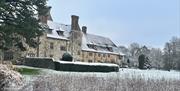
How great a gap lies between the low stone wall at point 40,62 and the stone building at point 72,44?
1112 centimetres

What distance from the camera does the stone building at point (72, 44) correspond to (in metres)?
63.0

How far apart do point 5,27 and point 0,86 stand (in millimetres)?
22552

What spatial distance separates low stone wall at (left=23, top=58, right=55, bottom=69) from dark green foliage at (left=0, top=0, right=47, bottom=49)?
3991mm

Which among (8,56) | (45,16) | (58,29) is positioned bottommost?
(8,56)

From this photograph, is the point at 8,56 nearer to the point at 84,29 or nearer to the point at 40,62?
the point at 40,62

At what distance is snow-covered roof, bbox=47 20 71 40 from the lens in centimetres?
6611

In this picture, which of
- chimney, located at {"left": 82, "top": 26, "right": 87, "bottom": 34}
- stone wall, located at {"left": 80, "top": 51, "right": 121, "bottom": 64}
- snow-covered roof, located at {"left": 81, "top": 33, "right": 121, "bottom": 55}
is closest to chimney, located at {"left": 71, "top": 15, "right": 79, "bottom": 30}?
snow-covered roof, located at {"left": 81, "top": 33, "right": 121, "bottom": 55}

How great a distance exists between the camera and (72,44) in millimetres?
69812

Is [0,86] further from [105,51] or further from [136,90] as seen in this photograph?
[105,51]

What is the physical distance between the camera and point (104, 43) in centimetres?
8262

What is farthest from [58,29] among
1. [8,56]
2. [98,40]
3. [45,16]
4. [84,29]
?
[8,56]

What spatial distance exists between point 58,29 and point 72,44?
159 inches

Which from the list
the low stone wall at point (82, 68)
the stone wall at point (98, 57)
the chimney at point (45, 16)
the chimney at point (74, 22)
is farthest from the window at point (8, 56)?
the stone wall at point (98, 57)

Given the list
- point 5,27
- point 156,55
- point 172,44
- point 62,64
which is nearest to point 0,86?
point 5,27
